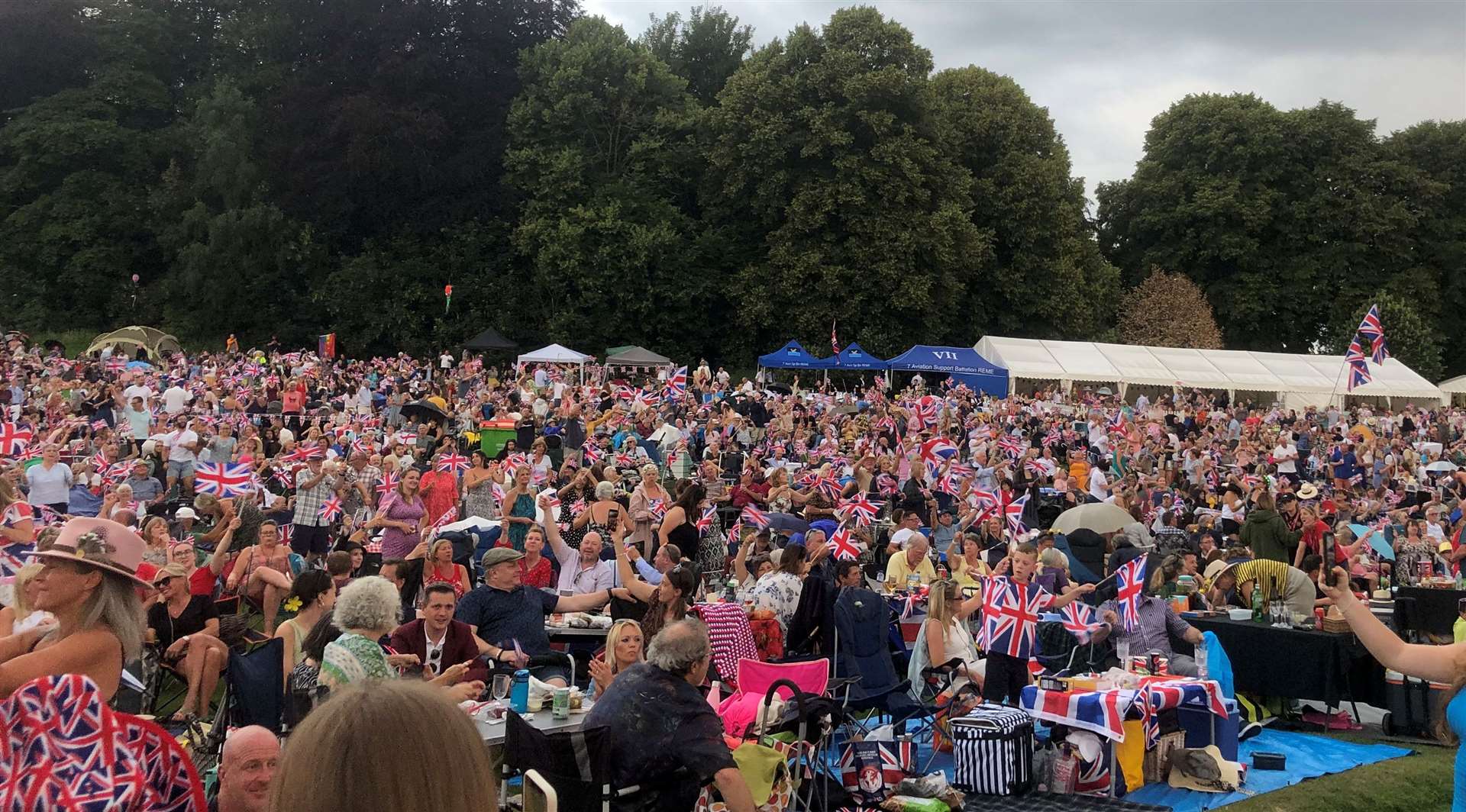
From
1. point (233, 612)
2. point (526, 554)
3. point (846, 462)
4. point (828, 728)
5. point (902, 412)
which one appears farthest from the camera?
point (902, 412)

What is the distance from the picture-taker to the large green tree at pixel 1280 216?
47250 mm

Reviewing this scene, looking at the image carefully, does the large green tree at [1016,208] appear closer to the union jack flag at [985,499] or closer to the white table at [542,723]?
the union jack flag at [985,499]

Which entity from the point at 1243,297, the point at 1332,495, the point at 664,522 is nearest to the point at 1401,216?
the point at 1243,297

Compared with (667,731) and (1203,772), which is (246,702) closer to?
(667,731)

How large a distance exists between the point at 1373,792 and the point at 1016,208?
35992 millimetres

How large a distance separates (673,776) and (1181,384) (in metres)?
35.2

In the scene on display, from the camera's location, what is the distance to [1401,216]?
47125mm

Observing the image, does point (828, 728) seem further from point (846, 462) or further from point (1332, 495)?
point (1332, 495)

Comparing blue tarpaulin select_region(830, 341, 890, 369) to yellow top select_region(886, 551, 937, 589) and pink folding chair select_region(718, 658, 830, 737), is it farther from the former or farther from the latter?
pink folding chair select_region(718, 658, 830, 737)

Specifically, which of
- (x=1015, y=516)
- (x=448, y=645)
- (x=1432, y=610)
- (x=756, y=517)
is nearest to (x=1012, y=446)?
(x=1015, y=516)

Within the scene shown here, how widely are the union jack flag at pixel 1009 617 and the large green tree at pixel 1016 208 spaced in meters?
33.5

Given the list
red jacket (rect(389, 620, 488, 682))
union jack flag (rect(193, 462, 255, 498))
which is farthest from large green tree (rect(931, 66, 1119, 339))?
red jacket (rect(389, 620, 488, 682))

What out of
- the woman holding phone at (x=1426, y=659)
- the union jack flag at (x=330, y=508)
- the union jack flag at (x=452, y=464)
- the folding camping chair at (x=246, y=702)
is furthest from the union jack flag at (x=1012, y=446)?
the woman holding phone at (x=1426, y=659)

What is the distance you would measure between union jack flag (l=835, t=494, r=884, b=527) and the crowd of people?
4 cm
